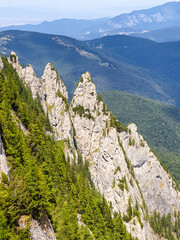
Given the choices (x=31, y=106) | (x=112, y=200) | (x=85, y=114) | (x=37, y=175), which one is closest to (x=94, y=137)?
(x=85, y=114)

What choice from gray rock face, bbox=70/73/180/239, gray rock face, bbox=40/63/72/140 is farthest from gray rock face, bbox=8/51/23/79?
gray rock face, bbox=70/73/180/239

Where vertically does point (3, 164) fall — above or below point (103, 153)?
above

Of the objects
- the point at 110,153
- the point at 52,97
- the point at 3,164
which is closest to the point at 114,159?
the point at 110,153

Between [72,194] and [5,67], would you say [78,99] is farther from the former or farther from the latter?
[72,194]

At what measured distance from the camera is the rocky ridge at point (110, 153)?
96000mm

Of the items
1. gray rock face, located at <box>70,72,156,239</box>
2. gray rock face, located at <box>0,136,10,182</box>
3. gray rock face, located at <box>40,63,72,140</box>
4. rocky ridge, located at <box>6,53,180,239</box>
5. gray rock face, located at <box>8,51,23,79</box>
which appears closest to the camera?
gray rock face, located at <box>0,136,10,182</box>

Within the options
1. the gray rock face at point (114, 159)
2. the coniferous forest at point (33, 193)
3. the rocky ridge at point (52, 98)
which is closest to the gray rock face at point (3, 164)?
the coniferous forest at point (33, 193)

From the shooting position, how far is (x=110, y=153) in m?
102

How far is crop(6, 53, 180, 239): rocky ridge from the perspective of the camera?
96000 millimetres

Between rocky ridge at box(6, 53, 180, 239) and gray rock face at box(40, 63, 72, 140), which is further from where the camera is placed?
gray rock face at box(40, 63, 72, 140)

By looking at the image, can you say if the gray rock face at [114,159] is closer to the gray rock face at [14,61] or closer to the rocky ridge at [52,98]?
the rocky ridge at [52,98]

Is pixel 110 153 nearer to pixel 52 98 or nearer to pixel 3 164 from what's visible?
pixel 52 98

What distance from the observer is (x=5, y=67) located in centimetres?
8706

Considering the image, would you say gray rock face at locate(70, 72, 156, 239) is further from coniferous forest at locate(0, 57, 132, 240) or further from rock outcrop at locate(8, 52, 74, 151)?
coniferous forest at locate(0, 57, 132, 240)
